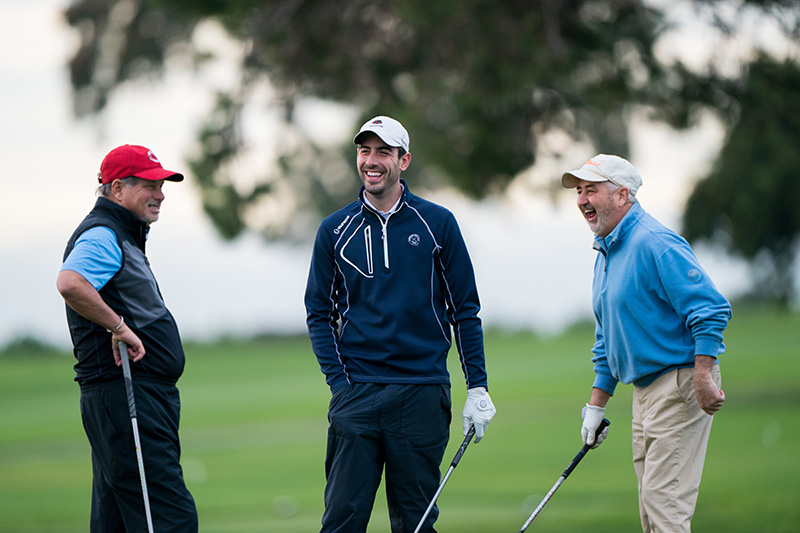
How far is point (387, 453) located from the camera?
527 cm

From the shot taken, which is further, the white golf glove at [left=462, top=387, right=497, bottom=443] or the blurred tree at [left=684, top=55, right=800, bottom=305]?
the blurred tree at [left=684, top=55, right=800, bottom=305]

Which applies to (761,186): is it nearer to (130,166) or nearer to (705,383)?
(705,383)

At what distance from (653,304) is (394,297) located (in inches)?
46.1

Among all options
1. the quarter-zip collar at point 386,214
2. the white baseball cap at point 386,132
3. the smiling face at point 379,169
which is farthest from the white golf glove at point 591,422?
the white baseball cap at point 386,132

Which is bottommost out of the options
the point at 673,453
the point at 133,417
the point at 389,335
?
the point at 673,453

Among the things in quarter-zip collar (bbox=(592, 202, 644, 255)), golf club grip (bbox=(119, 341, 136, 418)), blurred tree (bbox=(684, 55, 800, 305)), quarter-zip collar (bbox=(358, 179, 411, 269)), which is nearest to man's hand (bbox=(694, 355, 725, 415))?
A: quarter-zip collar (bbox=(592, 202, 644, 255))

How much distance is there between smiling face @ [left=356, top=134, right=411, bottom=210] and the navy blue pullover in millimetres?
67

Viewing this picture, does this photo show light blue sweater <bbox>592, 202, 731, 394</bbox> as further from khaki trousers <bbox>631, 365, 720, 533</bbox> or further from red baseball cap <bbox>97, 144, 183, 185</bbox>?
red baseball cap <bbox>97, 144, 183, 185</bbox>

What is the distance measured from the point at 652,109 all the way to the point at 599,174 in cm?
932

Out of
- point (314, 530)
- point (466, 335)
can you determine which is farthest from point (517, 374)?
point (466, 335)

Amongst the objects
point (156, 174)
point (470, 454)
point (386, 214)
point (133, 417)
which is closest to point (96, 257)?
point (156, 174)

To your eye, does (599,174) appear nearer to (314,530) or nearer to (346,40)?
(314,530)

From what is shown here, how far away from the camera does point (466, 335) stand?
17.8 ft

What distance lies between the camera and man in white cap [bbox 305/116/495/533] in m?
5.26
